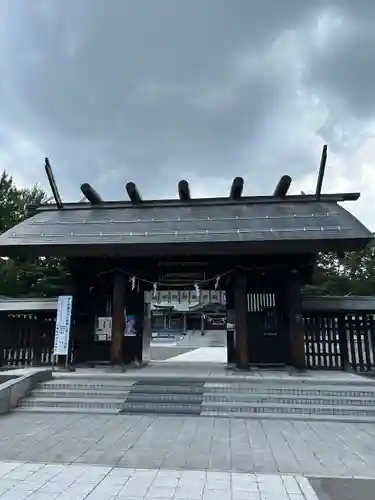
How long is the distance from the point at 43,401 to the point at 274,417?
166 inches

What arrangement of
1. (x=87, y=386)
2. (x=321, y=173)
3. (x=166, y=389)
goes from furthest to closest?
(x=321, y=173)
(x=87, y=386)
(x=166, y=389)

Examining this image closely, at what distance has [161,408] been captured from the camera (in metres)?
7.00

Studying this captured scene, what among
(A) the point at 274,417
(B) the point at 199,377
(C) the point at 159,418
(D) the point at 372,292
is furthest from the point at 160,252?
(D) the point at 372,292

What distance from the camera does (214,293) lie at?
10047 mm

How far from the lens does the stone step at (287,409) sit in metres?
6.64

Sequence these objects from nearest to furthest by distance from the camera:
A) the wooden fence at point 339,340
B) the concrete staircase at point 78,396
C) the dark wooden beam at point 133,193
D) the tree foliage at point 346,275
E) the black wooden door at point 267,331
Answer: the concrete staircase at point 78,396, the wooden fence at point 339,340, the black wooden door at point 267,331, the dark wooden beam at point 133,193, the tree foliage at point 346,275

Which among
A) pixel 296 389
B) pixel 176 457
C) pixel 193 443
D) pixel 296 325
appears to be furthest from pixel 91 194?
pixel 176 457

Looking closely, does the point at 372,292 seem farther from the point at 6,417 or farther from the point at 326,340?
the point at 6,417

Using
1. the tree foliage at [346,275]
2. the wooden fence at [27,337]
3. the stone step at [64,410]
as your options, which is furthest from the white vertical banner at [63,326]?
the tree foliage at [346,275]

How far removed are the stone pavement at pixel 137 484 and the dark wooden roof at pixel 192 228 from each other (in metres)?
5.18

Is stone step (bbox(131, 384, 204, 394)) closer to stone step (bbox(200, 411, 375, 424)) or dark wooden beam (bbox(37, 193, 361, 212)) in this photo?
stone step (bbox(200, 411, 375, 424))

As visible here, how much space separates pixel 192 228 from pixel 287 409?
4.55m

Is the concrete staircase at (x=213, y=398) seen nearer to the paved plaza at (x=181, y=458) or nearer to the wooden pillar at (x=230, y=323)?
the paved plaza at (x=181, y=458)

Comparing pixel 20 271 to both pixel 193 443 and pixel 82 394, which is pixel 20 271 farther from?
pixel 193 443
